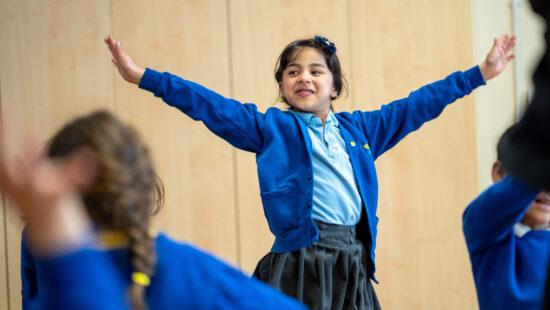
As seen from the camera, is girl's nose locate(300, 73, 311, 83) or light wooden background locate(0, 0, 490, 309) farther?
light wooden background locate(0, 0, 490, 309)

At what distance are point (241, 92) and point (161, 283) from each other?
2.64 m

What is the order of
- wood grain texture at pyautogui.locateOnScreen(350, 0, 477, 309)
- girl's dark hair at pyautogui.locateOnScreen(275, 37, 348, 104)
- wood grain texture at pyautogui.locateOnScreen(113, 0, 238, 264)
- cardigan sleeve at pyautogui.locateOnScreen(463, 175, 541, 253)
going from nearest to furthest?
cardigan sleeve at pyautogui.locateOnScreen(463, 175, 541, 253), girl's dark hair at pyautogui.locateOnScreen(275, 37, 348, 104), wood grain texture at pyautogui.locateOnScreen(113, 0, 238, 264), wood grain texture at pyautogui.locateOnScreen(350, 0, 477, 309)

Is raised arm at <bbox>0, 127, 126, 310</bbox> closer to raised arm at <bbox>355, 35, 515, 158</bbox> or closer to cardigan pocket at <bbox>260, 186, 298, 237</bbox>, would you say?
cardigan pocket at <bbox>260, 186, 298, 237</bbox>

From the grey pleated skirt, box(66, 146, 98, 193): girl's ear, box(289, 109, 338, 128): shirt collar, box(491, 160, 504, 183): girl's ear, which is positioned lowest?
the grey pleated skirt

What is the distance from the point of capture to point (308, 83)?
7.43 ft

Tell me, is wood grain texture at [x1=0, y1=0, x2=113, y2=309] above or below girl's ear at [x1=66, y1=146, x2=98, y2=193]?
above

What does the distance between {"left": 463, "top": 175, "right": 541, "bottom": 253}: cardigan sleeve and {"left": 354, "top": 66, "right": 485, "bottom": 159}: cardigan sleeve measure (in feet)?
3.40

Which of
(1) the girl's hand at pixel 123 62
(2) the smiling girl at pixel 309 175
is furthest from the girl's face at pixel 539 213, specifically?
(1) the girl's hand at pixel 123 62

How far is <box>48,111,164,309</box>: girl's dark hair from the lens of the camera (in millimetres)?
848

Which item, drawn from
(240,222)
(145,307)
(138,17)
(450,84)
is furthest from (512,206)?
(138,17)

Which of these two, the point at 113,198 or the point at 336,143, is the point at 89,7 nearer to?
the point at 336,143

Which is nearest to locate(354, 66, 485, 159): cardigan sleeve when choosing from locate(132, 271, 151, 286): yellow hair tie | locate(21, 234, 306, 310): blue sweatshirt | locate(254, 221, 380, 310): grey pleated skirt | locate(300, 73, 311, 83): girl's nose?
locate(300, 73, 311, 83): girl's nose

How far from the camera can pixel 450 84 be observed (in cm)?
233

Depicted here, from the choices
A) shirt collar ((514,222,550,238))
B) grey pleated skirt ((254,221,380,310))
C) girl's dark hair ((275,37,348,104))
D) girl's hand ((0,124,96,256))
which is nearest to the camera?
girl's hand ((0,124,96,256))
